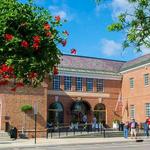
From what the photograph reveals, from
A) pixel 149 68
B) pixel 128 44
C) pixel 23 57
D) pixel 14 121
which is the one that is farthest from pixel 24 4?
pixel 149 68

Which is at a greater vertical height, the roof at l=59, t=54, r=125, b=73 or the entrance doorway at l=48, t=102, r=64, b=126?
the roof at l=59, t=54, r=125, b=73

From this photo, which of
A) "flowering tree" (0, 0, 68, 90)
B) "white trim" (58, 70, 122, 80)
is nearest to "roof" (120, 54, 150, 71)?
"white trim" (58, 70, 122, 80)

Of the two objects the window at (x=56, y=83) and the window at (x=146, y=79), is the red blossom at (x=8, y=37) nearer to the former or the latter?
the window at (x=56, y=83)

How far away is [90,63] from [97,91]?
3605 mm

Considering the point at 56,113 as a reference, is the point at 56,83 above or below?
above

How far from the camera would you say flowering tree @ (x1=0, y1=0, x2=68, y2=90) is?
31.3 feet

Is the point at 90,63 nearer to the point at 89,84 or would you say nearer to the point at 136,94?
the point at 89,84

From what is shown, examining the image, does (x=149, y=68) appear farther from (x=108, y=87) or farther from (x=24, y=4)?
(x=24, y=4)

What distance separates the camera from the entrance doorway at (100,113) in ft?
153

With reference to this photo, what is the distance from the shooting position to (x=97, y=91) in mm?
47156

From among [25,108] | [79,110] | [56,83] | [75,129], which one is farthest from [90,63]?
[25,108]

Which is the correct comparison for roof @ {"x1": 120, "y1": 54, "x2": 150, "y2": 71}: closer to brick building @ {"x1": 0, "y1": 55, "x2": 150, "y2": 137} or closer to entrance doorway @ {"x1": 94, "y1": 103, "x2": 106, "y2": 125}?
brick building @ {"x1": 0, "y1": 55, "x2": 150, "y2": 137}

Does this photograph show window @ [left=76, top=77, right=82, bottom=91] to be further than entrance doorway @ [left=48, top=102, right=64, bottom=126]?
Yes

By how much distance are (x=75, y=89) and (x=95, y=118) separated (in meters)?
3.80
